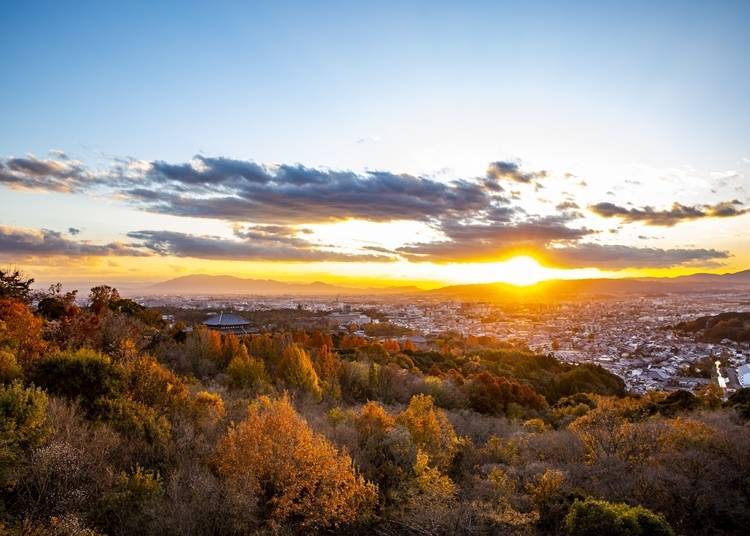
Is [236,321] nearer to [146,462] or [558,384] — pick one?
[558,384]

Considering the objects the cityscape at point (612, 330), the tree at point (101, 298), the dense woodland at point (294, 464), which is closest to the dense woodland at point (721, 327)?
the cityscape at point (612, 330)

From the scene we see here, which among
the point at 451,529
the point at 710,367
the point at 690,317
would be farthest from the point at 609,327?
the point at 451,529

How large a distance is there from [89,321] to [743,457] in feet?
115

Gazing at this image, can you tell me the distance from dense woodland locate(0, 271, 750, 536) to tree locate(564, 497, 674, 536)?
4 centimetres

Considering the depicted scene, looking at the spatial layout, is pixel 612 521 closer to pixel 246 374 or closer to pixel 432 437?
pixel 432 437

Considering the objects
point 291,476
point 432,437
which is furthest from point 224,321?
point 291,476

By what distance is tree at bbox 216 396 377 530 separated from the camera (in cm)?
1608

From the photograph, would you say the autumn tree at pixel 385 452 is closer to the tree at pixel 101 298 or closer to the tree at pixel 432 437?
the tree at pixel 432 437

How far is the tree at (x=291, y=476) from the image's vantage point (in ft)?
52.7

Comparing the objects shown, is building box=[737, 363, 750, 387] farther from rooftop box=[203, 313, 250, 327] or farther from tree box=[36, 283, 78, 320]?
rooftop box=[203, 313, 250, 327]

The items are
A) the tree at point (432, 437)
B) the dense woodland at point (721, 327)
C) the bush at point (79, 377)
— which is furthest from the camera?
the dense woodland at point (721, 327)

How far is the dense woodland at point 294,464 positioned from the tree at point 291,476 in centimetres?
7

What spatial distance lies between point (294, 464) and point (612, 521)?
33.6 ft

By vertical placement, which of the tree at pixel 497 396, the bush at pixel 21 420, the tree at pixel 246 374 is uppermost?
the bush at pixel 21 420
